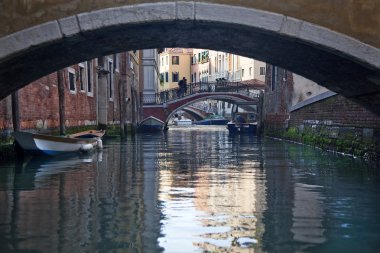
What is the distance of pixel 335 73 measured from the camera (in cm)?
690

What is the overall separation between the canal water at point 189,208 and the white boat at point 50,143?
19.2 inches

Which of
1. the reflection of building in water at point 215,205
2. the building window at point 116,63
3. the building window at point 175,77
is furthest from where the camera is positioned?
the building window at point 175,77

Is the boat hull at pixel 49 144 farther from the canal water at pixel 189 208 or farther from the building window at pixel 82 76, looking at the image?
the building window at pixel 82 76

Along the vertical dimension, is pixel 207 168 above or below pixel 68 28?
below

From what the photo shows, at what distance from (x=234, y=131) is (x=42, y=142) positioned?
17486mm

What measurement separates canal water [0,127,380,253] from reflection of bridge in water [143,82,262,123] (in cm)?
2191

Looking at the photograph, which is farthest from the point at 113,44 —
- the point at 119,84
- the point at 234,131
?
the point at 234,131

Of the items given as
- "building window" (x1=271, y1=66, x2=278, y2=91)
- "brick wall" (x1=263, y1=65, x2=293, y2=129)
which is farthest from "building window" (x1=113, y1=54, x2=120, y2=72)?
"building window" (x1=271, y1=66, x2=278, y2=91)

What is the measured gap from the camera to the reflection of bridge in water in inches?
1253

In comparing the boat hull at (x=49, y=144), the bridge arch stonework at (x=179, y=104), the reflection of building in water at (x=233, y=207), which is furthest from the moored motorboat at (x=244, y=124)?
the reflection of building in water at (x=233, y=207)

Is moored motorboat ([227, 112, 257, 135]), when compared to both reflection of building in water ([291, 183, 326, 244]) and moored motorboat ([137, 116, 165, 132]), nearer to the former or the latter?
moored motorboat ([137, 116, 165, 132])

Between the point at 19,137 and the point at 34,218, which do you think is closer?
the point at 34,218

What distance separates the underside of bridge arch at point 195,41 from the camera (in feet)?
17.3

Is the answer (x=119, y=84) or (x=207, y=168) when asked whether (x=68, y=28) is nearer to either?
(x=207, y=168)
